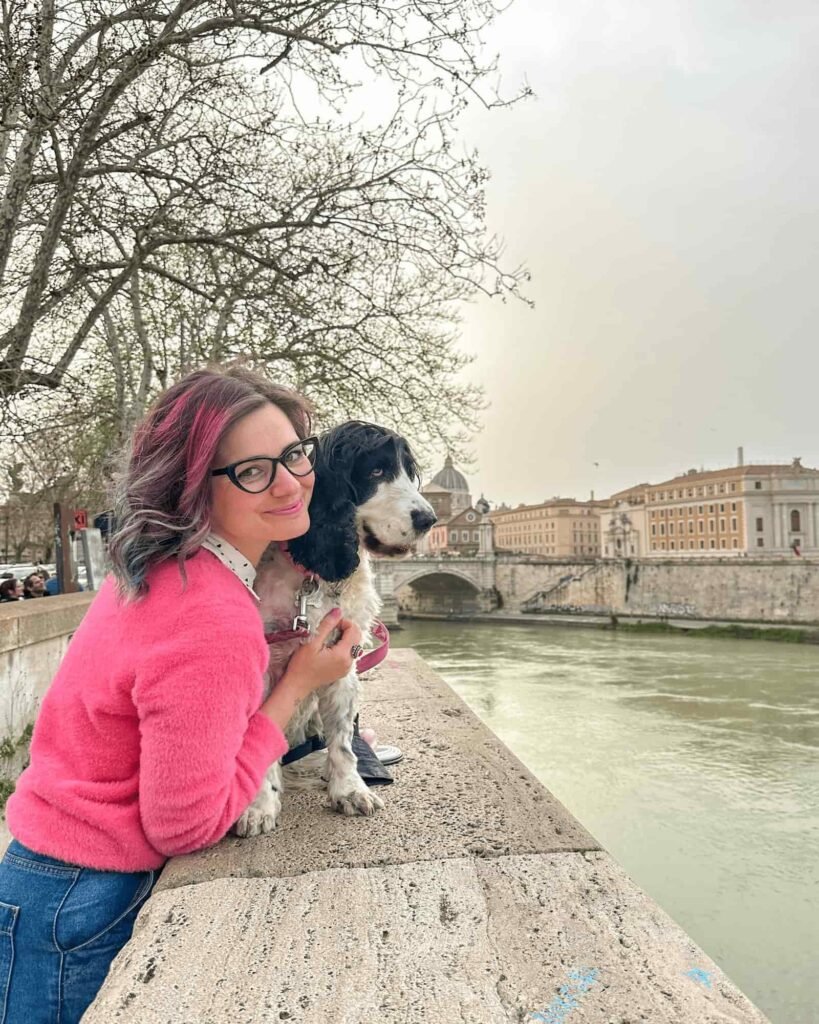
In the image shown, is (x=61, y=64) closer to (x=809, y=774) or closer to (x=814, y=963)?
(x=814, y=963)

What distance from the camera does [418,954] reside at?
3.36ft

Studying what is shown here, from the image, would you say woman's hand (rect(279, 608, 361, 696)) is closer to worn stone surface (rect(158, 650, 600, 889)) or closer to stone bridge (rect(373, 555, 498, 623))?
worn stone surface (rect(158, 650, 600, 889))

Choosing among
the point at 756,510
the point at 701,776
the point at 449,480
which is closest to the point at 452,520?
the point at 449,480

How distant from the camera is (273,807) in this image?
150 centimetres

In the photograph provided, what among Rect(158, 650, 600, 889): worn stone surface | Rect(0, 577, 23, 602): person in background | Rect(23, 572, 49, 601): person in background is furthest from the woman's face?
Rect(23, 572, 49, 601): person in background

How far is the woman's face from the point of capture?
126 centimetres

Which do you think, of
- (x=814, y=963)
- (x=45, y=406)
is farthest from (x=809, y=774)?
(x=45, y=406)

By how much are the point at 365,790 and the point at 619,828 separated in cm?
929

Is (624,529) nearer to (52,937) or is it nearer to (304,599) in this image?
(304,599)

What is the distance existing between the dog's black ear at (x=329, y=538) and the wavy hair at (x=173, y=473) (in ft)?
1.29

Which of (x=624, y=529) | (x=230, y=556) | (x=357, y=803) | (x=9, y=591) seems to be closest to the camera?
(x=230, y=556)

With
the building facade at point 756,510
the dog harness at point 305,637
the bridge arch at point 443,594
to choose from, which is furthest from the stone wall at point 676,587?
the dog harness at point 305,637

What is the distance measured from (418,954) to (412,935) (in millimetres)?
46

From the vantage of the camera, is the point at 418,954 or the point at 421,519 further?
the point at 421,519
